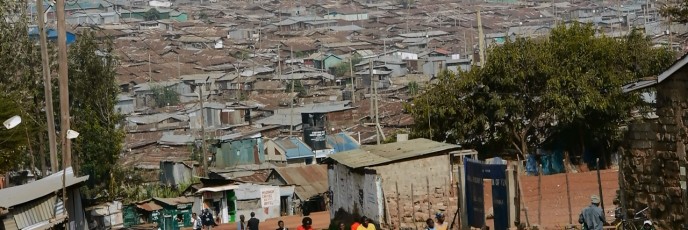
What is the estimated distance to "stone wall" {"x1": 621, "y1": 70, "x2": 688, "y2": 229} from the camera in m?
13.8

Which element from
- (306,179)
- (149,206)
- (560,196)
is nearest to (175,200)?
(149,206)

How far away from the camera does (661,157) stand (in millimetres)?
14234

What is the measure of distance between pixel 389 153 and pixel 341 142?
2423cm

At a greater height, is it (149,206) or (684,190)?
(684,190)

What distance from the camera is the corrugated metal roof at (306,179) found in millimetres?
35906

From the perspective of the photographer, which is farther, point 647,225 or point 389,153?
point 389,153

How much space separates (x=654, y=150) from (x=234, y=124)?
154 ft

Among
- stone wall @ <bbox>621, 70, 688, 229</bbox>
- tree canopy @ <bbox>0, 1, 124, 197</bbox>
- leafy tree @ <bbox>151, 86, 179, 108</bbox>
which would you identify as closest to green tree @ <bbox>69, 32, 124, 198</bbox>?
tree canopy @ <bbox>0, 1, 124, 197</bbox>

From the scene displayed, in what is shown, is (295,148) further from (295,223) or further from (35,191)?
(35,191)

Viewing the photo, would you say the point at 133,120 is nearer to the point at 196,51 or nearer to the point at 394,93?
the point at 394,93

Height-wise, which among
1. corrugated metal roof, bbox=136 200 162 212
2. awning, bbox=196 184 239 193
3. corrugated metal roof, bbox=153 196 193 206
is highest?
awning, bbox=196 184 239 193

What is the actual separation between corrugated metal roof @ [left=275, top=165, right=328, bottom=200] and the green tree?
4.53 meters

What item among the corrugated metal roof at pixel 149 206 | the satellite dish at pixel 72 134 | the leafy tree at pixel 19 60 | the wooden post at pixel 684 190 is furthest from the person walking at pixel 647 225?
the corrugated metal roof at pixel 149 206

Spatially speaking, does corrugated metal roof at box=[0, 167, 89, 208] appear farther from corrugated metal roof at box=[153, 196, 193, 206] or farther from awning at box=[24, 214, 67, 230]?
corrugated metal roof at box=[153, 196, 193, 206]
